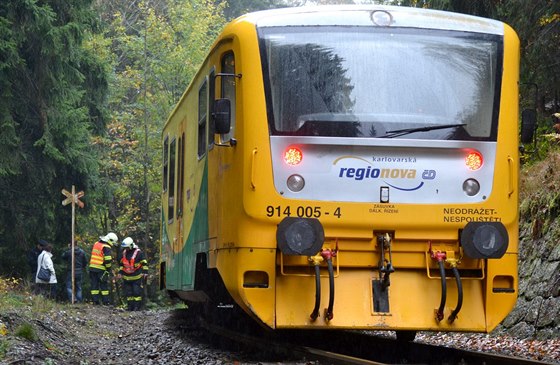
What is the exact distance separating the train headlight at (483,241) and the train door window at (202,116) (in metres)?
3.09

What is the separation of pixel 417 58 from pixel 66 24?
609 inches

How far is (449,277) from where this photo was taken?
8.71 m

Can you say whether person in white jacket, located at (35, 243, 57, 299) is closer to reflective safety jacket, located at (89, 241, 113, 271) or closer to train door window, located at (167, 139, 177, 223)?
reflective safety jacket, located at (89, 241, 113, 271)

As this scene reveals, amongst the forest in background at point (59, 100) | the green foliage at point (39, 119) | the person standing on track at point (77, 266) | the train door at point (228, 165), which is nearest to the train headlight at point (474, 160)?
the train door at point (228, 165)

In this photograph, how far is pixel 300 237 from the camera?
830 centimetres

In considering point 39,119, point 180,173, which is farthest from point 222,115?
point 39,119

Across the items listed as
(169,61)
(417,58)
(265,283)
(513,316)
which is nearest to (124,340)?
(513,316)

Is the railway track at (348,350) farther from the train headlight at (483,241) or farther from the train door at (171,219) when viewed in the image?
the train door at (171,219)


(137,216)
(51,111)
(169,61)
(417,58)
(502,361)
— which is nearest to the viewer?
(502,361)

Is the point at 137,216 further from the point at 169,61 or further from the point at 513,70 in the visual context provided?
the point at 513,70

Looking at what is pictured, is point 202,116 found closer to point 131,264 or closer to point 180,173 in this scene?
point 180,173

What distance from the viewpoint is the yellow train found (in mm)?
8547

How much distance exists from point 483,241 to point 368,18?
7.24 feet

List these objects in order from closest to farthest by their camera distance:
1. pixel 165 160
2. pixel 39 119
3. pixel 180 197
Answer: pixel 180 197, pixel 165 160, pixel 39 119
